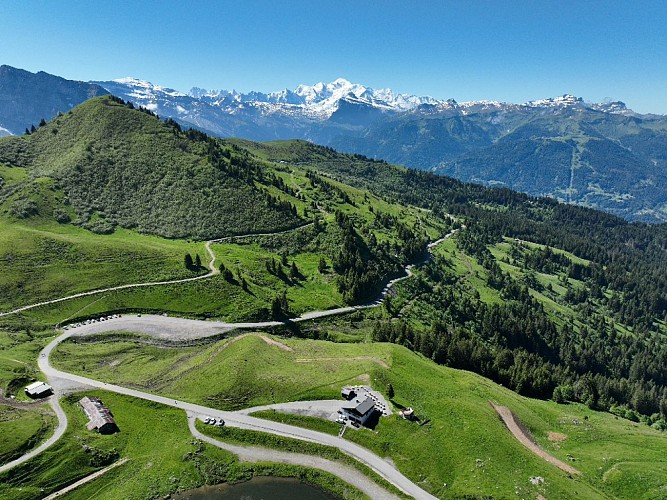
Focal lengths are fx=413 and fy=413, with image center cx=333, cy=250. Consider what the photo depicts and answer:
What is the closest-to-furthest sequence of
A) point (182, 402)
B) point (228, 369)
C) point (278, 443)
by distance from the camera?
point (278, 443), point (182, 402), point (228, 369)

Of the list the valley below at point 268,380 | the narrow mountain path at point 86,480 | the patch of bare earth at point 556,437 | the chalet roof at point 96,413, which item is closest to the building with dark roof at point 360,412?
the valley below at point 268,380

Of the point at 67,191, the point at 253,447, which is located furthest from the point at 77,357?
the point at 67,191

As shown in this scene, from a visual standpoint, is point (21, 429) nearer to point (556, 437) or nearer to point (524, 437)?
point (524, 437)

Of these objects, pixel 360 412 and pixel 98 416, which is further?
pixel 98 416

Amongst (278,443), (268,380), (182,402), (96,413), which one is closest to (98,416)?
(96,413)

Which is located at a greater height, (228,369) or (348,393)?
(348,393)

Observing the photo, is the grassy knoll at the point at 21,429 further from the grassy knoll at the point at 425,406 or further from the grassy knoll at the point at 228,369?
the grassy knoll at the point at 425,406

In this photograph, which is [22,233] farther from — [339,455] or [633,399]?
[633,399]
